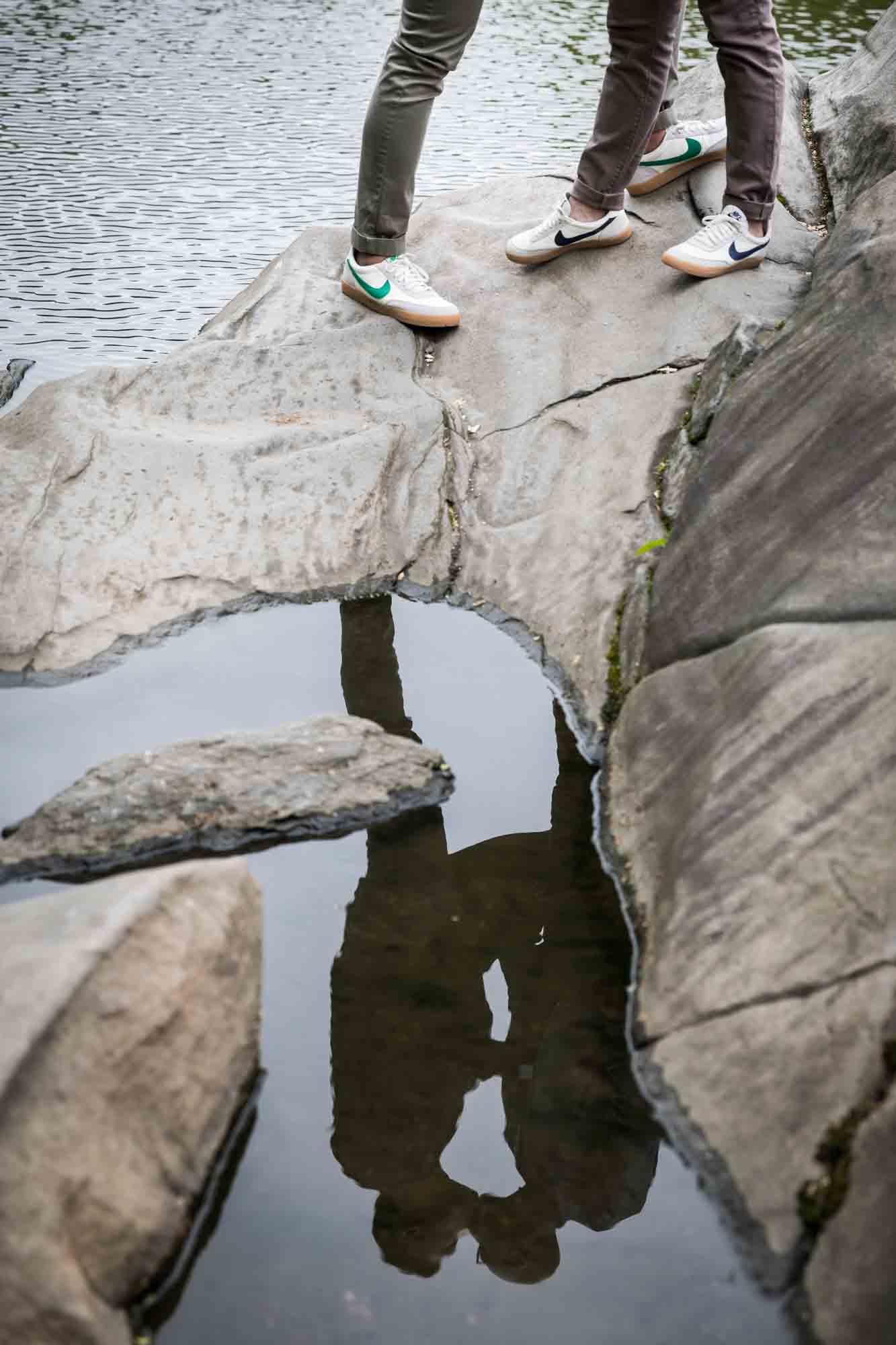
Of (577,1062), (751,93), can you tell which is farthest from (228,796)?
(751,93)

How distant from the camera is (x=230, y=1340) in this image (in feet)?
5.62

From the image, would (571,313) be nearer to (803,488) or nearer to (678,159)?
(678,159)

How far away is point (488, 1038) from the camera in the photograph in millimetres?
2234

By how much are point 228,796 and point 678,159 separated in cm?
277

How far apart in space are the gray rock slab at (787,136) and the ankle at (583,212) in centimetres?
46

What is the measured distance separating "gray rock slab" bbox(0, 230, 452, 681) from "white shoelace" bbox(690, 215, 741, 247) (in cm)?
92

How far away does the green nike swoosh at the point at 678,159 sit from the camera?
13.7 feet

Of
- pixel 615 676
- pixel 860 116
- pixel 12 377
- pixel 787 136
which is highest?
pixel 860 116

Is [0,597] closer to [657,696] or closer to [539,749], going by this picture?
[539,749]

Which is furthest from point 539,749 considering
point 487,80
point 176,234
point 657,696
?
point 487,80

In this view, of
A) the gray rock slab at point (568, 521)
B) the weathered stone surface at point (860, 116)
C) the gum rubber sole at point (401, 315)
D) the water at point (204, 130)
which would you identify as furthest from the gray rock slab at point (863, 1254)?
the water at point (204, 130)

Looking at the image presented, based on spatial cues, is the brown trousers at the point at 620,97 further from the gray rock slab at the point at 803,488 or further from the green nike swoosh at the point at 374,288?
the gray rock slab at the point at 803,488

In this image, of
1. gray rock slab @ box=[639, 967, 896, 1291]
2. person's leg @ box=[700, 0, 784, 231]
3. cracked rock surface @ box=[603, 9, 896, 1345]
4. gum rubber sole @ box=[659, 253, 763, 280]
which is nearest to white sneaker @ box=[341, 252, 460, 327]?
gum rubber sole @ box=[659, 253, 763, 280]

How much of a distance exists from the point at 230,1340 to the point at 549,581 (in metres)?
2.07
